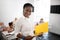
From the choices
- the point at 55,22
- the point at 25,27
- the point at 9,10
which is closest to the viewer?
the point at 25,27

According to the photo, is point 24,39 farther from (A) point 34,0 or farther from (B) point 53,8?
(B) point 53,8

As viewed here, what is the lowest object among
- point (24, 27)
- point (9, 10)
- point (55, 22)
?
point (55, 22)

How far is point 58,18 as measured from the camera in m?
4.82

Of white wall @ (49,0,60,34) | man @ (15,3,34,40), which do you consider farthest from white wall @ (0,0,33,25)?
white wall @ (49,0,60,34)

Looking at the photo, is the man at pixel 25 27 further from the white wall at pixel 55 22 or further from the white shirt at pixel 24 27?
the white wall at pixel 55 22

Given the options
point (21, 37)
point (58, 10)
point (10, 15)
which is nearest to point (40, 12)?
point (10, 15)

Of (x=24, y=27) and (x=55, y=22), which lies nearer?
(x=24, y=27)

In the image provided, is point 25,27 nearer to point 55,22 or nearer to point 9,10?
point 9,10

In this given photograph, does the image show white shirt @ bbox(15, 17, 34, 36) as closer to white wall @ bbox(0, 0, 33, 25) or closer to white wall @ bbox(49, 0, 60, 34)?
white wall @ bbox(0, 0, 33, 25)

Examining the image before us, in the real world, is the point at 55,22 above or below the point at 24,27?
below

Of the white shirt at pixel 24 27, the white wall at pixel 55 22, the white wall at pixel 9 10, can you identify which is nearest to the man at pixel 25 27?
the white shirt at pixel 24 27

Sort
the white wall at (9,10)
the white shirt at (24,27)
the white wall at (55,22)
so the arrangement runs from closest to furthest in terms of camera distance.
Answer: the white shirt at (24,27), the white wall at (9,10), the white wall at (55,22)

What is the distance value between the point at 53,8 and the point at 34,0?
10.1ft

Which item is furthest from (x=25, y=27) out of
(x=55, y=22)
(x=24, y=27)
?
(x=55, y=22)
